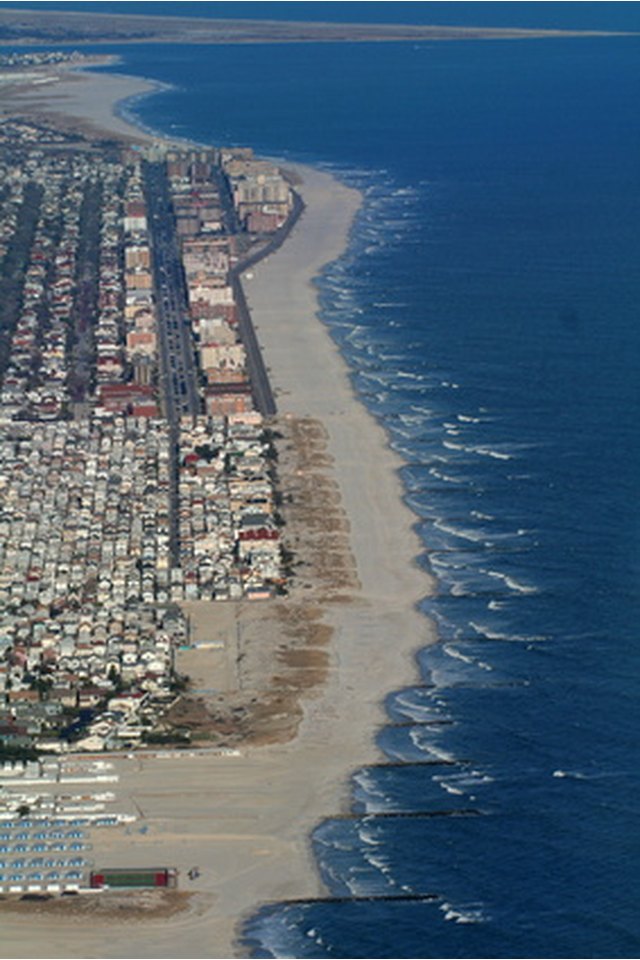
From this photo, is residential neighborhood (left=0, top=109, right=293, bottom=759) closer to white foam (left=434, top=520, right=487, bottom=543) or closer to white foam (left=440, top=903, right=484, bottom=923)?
white foam (left=434, top=520, right=487, bottom=543)

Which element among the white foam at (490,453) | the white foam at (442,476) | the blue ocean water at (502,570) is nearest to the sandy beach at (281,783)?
the blue ocean water at (502,570)

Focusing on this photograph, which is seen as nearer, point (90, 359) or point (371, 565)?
point (371, 565)

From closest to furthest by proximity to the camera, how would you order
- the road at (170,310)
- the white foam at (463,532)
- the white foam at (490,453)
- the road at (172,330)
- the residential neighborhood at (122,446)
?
1. the residential neighborhood at (122,446)
2. the white foam at (463,532)
3. the white foam at (490,453)
4. the road at (172,330)
5. the road at (170,310)

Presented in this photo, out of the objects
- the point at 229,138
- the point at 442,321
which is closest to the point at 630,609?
the point at 442,321

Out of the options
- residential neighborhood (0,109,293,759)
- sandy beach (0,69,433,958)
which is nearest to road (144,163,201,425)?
residential neighborhood (0,109,293,759)

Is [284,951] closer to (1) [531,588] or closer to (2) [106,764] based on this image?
(2) [106,764]

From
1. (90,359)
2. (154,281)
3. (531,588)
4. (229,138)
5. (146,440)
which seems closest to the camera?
(531,588)

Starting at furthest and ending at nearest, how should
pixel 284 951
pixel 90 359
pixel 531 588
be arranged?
pixel 90 359 < pixel 531 588 < pixel 284 951

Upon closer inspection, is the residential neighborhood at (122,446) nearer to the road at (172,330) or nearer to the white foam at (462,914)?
the road at (172,330)
